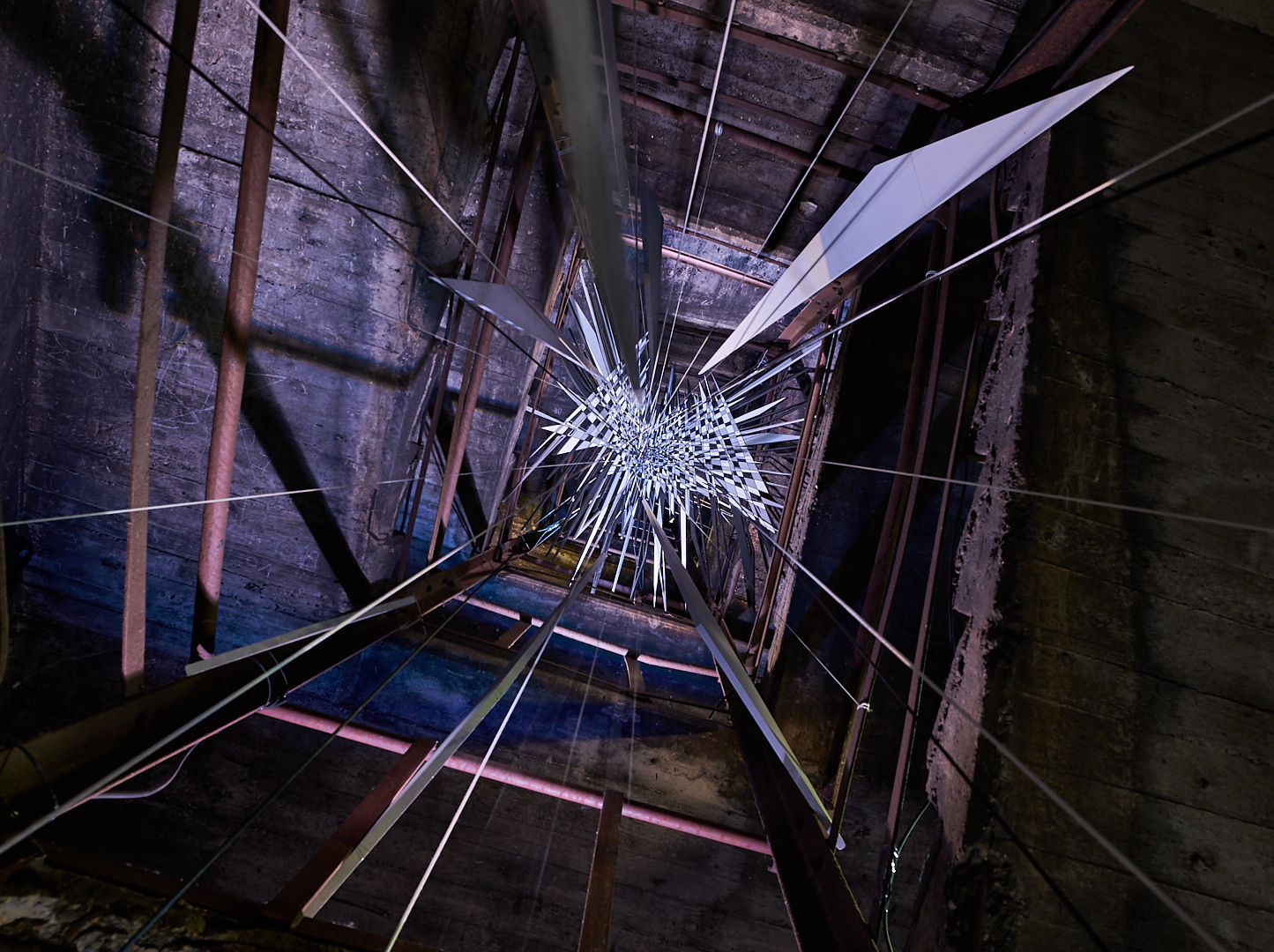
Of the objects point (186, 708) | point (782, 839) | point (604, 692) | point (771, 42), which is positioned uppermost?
point (771, 42)

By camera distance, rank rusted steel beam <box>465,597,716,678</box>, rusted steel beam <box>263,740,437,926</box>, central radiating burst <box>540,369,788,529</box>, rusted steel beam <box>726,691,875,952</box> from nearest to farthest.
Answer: rusted steel beam <box>263,740,437,926</box> → rusted steel beam <box>726,691,875,952</box> → rusted steel beam <box>465,597,716,678</box> → central radiating burst <box>540,369,788,529</box>

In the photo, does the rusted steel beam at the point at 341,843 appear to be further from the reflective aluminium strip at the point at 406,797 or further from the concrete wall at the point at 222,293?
the concrete wall at the point at 222,293

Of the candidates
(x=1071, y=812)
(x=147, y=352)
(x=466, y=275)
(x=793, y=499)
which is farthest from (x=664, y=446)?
(x=1071, y=812)

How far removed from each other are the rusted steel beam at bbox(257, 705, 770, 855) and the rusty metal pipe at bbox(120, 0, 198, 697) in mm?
585

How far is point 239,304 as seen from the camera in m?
2.57

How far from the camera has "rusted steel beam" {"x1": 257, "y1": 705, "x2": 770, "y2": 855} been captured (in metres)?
2.75

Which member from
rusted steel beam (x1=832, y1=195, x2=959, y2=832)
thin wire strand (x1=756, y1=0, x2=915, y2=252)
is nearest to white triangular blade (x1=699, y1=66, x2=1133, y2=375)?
rusted steel beam (x1=832, y1=195, x2=959, y2=832)

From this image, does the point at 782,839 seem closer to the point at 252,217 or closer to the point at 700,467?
the point at 252,217

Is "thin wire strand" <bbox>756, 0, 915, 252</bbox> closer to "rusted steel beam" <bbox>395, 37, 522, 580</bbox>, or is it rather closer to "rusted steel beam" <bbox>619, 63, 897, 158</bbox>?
"rusted steel beam" <bbox>619, 63, 897, 158</bbox>

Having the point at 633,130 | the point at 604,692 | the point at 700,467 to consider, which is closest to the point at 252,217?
the point at 633,130

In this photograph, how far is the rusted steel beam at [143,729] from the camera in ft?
5.45

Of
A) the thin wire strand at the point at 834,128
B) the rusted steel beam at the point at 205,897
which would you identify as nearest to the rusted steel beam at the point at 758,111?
the thin wire strand at the point at 834,128

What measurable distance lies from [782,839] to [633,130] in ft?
16.0

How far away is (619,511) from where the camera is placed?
22.9 ft
